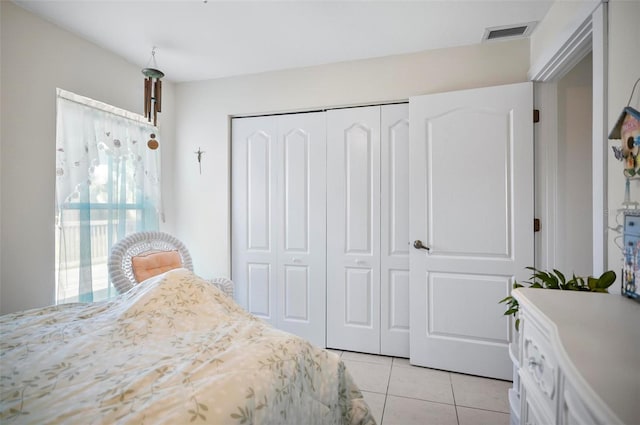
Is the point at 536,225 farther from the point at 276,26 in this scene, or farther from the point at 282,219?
the point at 276,26

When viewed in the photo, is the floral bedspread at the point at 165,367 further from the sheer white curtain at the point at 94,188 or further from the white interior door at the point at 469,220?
the white interior door at the point at 469,220

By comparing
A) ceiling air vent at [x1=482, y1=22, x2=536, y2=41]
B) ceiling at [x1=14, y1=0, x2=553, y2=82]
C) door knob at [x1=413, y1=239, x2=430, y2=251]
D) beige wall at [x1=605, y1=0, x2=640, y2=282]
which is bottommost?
door knob at [x1=413, y1=239, x2=430, y2=251]

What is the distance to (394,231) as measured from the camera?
99.9 inches

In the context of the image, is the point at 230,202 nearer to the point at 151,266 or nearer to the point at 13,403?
the point at 151,266

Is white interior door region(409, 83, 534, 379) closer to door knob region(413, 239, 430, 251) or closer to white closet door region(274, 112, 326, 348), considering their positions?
door knob region(413, 239, 430, 251)

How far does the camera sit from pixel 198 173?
10.00 ft

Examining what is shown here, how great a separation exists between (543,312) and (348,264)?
187cm

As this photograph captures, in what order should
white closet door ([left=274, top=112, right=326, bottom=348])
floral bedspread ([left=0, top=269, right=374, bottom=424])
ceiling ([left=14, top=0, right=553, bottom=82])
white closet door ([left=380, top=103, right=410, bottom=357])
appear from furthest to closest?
white closet door ([left=274, top=112, right=326, bottom=348]), white closet door ([left=380, top=103, right=410, bottom=357]), ceiling ([left=14, top=0, right=553, bottom=82]), floral bedspread ([left=0, top=269, right=374, bottom=424])

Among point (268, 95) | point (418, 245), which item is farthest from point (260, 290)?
point (268, 95)

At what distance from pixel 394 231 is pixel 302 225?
0.82 metres

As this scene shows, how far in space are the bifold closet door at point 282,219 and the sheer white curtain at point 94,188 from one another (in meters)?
0.85

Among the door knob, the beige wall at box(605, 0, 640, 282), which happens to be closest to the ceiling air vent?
the beige wall at box(605, 0, 640, 282)

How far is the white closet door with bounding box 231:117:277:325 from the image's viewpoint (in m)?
2.88

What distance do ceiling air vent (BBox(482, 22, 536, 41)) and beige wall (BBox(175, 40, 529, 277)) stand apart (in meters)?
0.08
